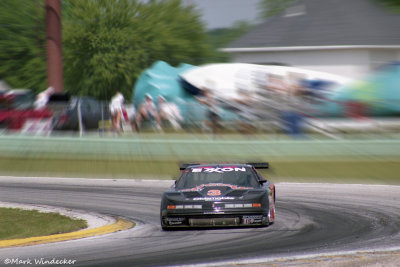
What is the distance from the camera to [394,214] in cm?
1398

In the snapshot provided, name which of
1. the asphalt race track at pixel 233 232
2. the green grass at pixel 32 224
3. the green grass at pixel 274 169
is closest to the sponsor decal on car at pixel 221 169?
the asphalt race track at pixel 233 232

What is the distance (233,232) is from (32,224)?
3.75m

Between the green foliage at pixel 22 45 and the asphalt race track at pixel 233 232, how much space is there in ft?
125

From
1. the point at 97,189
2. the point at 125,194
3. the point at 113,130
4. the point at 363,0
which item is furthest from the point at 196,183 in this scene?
the point at 363,0

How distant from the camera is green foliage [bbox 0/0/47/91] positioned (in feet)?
185

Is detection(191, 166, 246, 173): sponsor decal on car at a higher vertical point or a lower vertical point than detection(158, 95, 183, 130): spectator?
higher

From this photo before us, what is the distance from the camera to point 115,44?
54219mm

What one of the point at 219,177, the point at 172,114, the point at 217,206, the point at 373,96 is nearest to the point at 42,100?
the point at 172,114

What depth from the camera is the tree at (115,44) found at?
5347cm

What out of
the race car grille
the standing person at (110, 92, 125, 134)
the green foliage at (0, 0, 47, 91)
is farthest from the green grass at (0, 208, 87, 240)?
the green foliage at (0, 0, 47, 91)

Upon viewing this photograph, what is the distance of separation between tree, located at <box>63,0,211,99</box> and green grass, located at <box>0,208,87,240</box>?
125 feet

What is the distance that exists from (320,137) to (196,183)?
999 cm

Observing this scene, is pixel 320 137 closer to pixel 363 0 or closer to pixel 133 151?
pixel 133 151

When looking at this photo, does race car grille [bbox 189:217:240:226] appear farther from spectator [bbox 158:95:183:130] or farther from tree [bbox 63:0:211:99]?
tree [bbox 63:0:211:99]
